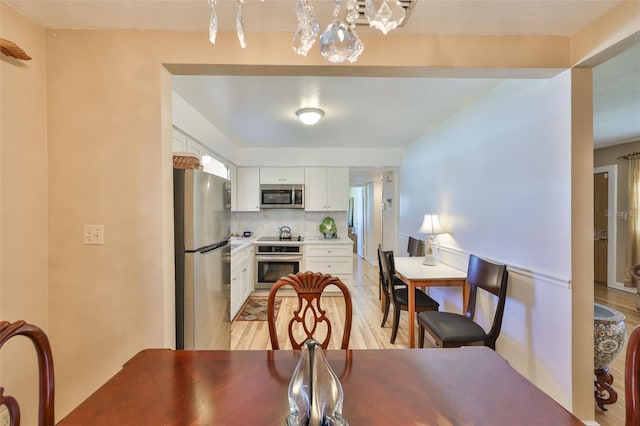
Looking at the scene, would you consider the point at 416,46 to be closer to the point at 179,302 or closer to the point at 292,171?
the point at 179,302

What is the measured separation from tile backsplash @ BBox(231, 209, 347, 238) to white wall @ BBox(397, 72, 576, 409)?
7.60 feet

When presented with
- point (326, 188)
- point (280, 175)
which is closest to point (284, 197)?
point (280, 175)

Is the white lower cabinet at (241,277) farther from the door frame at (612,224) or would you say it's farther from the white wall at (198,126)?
the door frame at (612,224)

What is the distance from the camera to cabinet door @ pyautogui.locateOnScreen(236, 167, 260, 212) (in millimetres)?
4574

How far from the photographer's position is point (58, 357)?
61.2 inches

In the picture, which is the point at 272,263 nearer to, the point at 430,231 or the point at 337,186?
the point at 337,186

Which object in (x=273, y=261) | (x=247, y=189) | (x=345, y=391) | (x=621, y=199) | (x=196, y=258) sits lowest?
(x=273, y=261)

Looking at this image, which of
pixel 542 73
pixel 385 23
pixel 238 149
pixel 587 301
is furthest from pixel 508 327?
pixel 238 149

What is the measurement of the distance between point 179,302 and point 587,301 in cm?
252

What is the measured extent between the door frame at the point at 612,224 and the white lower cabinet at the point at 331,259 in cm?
415

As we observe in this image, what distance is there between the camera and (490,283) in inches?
82.3

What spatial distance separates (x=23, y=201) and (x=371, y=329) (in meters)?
3.08

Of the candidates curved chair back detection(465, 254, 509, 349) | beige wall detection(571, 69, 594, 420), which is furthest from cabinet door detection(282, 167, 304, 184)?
beige wall detection(571, 69, 594, 420)

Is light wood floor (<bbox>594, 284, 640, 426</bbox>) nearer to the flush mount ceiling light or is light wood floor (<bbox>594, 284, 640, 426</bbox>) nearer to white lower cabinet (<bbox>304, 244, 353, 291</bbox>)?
white lower cabinet (<bbox>304, 244, 353, 291</bbox>)
